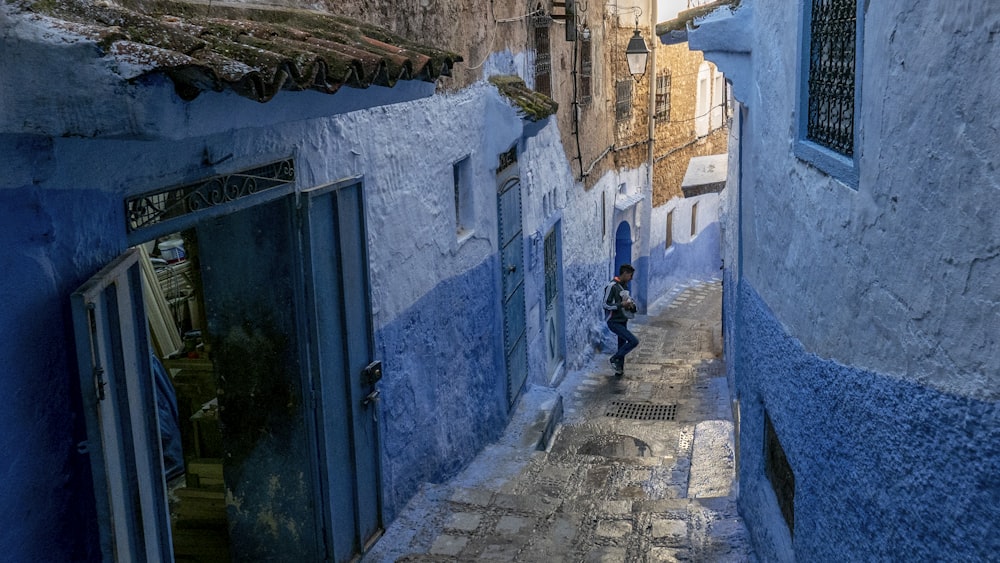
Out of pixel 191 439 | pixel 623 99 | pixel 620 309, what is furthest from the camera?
pixel 623 99

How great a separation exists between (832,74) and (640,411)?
739 centimetres

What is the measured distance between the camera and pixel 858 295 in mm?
3512

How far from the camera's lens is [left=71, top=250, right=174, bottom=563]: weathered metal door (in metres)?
3.04

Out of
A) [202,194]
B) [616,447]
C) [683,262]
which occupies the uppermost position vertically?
[202,194]

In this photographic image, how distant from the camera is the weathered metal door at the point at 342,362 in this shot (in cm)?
494

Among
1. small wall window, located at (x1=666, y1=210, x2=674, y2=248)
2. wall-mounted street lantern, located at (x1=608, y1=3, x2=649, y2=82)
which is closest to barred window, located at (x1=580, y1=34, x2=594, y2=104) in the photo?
wall-mounted street lantern, located at (x1=608, y1=3, x2=649, y2=82)

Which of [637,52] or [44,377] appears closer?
[44,377]

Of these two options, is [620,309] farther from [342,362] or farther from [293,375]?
[293,375]

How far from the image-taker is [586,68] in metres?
13.7

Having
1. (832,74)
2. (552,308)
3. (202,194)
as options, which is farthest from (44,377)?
(552,308)

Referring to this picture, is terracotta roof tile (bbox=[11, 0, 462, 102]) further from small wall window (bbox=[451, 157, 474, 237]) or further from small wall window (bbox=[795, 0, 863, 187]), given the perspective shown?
small wall window (bbox=[451, 157, 474, 237])

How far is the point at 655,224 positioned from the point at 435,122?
13.2 metres

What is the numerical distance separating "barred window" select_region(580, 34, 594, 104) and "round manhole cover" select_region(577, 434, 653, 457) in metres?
5.46

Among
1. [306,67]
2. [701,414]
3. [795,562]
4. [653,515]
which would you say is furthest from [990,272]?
[701,414]
